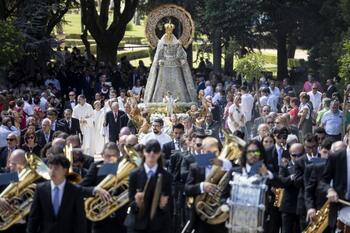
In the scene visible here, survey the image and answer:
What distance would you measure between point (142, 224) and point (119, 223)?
1350 millimetres

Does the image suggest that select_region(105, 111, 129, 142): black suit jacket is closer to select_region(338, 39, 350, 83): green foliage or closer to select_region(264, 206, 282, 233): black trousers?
select_region(338, 39, 350, 83): green foliage

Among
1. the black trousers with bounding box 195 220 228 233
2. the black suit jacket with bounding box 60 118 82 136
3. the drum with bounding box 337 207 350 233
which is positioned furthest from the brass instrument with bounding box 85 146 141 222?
the black suit jacket with bounding box 60 118 82 136

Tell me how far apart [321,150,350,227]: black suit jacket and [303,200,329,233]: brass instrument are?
233 millimetres

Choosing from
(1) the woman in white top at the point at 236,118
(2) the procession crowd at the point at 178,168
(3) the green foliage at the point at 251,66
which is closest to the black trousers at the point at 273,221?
(2) the procession crowd at the point at 178,168

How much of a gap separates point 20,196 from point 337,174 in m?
3.85

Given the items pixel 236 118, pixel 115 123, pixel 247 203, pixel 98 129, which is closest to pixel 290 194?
pixel 247 203

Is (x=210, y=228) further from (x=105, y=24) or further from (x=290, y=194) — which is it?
(x=105, y=24)

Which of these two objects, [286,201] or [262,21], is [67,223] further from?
[262,21]

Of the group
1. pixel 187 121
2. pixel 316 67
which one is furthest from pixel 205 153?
pixel 316 67

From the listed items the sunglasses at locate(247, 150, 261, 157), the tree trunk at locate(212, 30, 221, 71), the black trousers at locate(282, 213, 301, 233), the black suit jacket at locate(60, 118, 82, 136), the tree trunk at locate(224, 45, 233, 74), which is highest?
the sunglasses at locate(247, 150, 261, 157)

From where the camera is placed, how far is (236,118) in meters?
27.7

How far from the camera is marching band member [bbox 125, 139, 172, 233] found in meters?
13.3

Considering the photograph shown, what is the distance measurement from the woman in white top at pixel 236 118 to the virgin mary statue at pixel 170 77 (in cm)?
520

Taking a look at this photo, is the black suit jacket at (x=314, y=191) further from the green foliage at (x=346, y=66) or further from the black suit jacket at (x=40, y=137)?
the green foliage at (x=346, y=66)
